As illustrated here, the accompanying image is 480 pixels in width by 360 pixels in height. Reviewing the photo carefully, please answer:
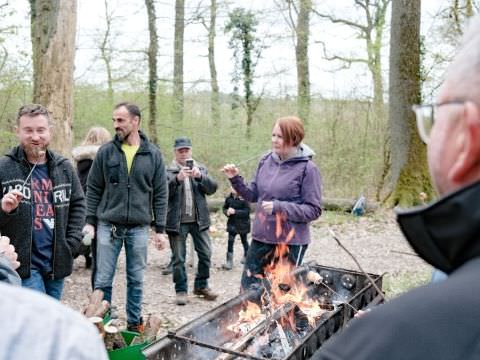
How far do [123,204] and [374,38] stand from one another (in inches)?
487

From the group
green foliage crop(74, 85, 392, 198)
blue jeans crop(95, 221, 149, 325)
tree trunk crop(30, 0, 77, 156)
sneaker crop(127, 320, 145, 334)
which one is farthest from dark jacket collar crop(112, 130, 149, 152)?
green foliage crop(74, 85, 392, 198)

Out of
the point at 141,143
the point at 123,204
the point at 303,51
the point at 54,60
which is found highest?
the point at 303,51

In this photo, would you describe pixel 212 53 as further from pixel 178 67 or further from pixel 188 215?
pixel 188 215

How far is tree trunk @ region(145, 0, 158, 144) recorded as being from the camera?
1277 centimetres

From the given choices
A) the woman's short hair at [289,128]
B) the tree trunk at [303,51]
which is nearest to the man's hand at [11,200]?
the woman's short hair at [289,128]

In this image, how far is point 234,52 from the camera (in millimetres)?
14875

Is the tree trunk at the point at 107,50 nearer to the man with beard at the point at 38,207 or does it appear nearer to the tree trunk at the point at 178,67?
the tree trunk at the point at 178,67

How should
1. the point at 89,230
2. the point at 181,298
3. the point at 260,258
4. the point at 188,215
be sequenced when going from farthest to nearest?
the point at 188,215, the point at 181,298, the point at 89,230, the point at 260,258

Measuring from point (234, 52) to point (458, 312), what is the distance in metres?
14.7

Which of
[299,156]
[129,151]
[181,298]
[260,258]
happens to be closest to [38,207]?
[129,151]

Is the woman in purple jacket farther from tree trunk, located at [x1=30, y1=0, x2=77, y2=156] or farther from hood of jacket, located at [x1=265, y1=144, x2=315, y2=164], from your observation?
tree trunk, located at [x1=30, y1=0, x2=77, y2=156]

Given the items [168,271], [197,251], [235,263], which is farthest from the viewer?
[235,263]

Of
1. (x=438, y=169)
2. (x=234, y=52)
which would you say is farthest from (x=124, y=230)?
(x=234, y=52)

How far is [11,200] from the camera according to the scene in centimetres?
318
